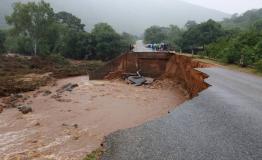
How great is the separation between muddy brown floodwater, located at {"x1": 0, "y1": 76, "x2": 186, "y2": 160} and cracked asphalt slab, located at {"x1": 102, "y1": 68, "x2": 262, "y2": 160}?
3129 millimetres

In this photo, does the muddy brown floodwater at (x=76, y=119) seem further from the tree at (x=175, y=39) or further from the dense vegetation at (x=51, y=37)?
the dense vegetation at (x=51, y=37)

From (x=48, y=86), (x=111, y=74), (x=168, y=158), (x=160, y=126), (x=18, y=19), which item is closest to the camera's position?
(x=168, y=158)

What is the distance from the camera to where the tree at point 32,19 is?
176 ft

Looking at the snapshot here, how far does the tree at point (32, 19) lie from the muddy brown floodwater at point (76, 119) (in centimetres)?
2852

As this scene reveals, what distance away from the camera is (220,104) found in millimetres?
11961

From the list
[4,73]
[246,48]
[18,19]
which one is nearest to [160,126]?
[246,48]

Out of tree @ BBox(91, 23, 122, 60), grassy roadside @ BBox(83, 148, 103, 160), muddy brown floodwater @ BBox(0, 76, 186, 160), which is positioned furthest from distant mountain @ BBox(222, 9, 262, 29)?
grassy roadside @ BBox(83, 148, 103, 160)

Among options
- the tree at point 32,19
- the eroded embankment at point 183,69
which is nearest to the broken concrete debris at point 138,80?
the eroded embankment at point 183,69

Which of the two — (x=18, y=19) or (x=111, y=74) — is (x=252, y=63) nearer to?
(x=111, y=74)

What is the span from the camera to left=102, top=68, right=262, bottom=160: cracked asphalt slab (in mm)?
7512

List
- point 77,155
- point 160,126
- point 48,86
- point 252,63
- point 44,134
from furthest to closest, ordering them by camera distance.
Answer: point 48,86 < point 252,63 < point 44,134 < point 77,155 < point 160,126

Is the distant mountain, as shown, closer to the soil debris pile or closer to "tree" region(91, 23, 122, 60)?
"tree" region(91, 23, 122, 60)

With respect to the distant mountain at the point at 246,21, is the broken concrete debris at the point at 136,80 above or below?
below

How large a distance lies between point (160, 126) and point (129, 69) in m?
28.9
